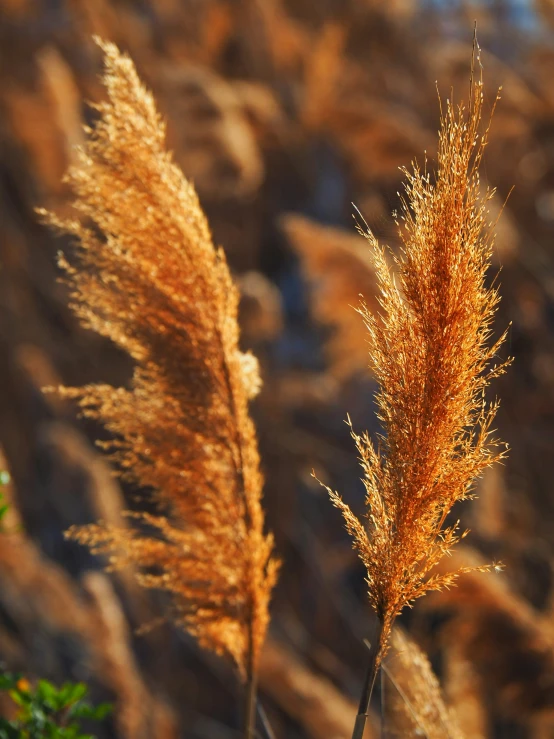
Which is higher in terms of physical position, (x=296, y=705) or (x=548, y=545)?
(x=548, y=545)

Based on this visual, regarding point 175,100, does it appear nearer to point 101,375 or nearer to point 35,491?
point 101,375

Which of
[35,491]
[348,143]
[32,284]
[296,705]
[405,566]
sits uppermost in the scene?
[348,143]

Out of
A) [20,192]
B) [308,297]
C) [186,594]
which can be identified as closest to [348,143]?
Answer: [308,297]

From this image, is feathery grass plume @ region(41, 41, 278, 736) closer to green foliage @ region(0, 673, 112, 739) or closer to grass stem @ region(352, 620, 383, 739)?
green foliage @ region(0, 673, 112, 739)

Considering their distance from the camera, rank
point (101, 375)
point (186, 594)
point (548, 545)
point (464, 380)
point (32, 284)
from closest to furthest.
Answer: point (464, 380), point (186, 594), point (548, 545), point (101, 375), point (32, 284)

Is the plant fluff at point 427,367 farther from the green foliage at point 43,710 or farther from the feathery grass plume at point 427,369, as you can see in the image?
the green foliage at point 43,710
